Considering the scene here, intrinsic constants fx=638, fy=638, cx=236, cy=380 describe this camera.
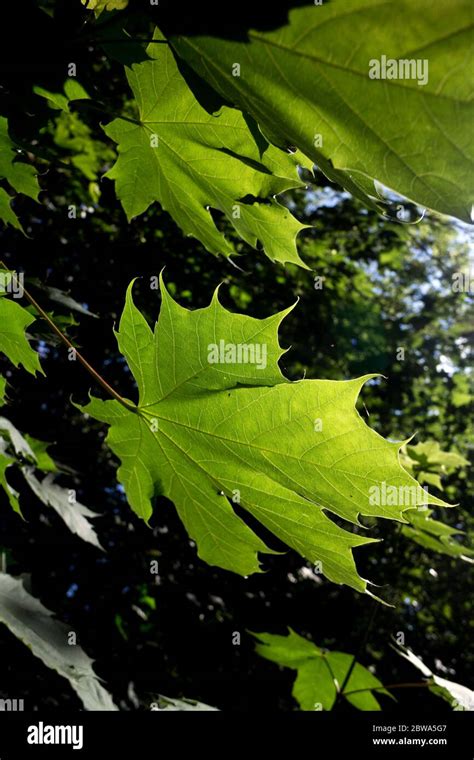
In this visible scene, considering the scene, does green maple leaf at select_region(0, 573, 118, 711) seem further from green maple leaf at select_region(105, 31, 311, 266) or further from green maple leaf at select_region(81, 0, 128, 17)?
green maple leaf at select_region(81, 0, 128, 17)

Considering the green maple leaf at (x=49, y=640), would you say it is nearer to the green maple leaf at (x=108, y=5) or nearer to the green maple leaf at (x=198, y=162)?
the green maple leaf at (x=198, y=162)

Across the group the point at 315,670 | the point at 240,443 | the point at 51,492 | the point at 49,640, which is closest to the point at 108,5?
the point at 240,443

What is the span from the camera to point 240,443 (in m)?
1.23

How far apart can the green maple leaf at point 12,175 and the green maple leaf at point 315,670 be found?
200cm

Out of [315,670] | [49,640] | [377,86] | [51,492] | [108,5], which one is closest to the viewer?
[377,86]

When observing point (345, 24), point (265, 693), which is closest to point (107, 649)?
point (265, 693)

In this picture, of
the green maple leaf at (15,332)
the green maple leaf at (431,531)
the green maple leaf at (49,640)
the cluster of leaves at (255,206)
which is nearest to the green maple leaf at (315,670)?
the green maple leaf at (431,531)

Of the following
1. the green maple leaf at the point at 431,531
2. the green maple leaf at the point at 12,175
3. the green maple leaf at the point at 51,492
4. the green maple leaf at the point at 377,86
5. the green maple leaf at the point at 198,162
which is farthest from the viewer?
the green maple leaf at the point at 431,531

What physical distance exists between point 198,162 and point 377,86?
3.06 feet

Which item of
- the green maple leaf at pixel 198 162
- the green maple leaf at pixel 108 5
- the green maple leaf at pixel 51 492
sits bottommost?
the green maple leaf at pixel 51 492

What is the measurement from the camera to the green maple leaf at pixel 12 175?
Answer: 1475 millimetres

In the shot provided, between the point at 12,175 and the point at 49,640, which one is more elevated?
the point at 12,175

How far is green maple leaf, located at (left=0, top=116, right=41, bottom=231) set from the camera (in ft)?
4.84

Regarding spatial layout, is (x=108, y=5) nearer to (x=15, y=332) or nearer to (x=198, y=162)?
(x=198, y=162)
